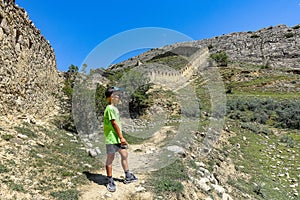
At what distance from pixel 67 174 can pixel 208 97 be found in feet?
65.0

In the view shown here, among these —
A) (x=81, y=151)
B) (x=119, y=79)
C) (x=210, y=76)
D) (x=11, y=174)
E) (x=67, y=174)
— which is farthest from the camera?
(x=210, y=76)

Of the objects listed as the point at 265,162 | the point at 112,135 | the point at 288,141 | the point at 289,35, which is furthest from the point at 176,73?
the point at 289,35

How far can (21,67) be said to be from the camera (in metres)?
8.52

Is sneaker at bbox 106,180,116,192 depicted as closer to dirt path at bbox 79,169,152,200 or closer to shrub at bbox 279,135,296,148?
dirt path at bbox 79,169,152,200

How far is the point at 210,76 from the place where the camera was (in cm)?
3822

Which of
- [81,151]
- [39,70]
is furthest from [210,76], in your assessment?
[81,151]

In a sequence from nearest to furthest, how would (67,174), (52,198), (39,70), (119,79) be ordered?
(52,198)
(67,174)
(39,70)
(119,79)

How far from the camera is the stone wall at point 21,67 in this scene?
7164 millimetres

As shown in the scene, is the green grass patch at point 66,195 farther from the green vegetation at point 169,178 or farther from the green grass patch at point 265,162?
the green grass patch at point 265,162

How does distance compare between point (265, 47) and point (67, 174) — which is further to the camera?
point (265, 47)

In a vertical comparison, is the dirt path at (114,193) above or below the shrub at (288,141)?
above

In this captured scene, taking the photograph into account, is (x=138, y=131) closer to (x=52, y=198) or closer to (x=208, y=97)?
(x=52, y=198)

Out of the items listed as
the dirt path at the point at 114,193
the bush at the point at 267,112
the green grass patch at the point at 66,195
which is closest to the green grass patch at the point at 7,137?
the dirt path at the point at 114,193

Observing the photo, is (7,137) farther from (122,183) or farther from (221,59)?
(221,59)
